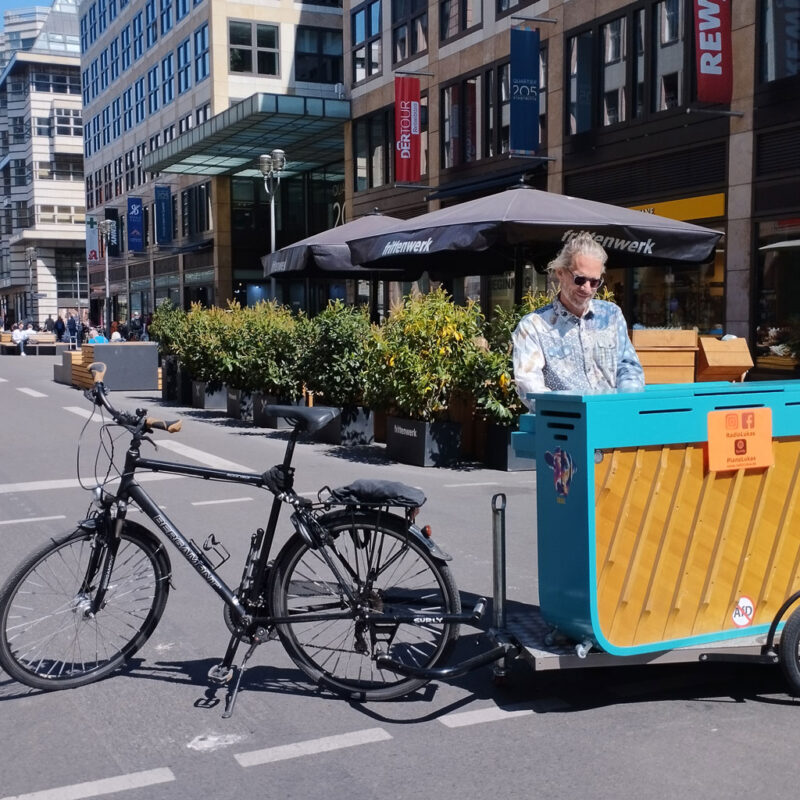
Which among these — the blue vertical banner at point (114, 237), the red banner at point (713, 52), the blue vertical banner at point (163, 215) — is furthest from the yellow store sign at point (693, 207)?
the blue vertical banner at point (114, 237)

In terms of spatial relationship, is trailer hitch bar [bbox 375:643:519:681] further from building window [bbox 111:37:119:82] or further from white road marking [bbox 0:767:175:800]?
building window [bbox 111:37:119:82]

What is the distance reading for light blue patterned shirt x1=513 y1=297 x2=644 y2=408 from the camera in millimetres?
4660

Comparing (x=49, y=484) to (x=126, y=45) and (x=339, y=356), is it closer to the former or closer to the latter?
(x=339, y=356)

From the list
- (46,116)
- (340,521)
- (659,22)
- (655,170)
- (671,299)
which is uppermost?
(46,116)

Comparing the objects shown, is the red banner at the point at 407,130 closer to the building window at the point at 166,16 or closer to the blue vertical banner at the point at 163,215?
the blue vertical banner at the point at 163,215

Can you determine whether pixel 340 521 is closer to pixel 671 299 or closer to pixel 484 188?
pixel 671 299

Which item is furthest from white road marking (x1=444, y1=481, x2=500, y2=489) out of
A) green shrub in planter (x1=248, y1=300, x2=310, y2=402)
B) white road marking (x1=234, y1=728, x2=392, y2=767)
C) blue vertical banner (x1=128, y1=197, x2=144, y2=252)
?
blue vertical banner (x1=128, y1=197, x2=144, y2=252)

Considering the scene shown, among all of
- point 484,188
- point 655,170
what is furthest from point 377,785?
point 484,188

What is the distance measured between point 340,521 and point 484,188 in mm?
22523

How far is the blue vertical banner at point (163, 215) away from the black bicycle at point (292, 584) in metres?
48.0

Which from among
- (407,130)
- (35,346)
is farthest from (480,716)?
(35,346)

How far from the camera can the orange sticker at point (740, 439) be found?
13.7 ft

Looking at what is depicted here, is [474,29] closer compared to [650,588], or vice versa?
[650,588]

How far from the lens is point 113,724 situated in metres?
4.16
